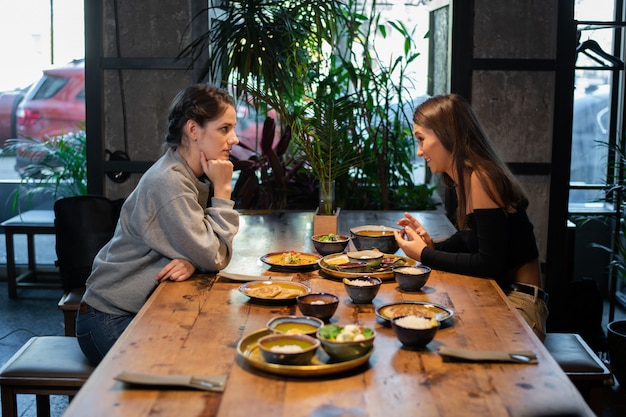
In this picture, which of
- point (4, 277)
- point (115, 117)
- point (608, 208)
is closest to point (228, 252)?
point (115, 117)

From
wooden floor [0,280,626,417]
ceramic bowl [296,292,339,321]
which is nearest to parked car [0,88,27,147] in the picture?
wooden floor [0,280,626,417]

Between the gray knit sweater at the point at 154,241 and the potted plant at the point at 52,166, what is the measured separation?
306cm

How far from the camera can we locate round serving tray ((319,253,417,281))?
8.56 ft

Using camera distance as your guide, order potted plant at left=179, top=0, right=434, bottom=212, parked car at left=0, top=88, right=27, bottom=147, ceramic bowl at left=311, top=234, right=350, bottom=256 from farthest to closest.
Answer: parked car at left=0, top=88, right=27, bottom=147 < potted plant at left=179, top=0, right=434, bottom=212 < ceramic bowl at left=311, top=234, right=350, bottom=256

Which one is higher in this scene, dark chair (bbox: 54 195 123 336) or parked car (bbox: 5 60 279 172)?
parked car (bbox: 5 60 279 172)

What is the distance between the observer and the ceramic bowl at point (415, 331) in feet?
6.18

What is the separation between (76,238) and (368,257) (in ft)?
4.21

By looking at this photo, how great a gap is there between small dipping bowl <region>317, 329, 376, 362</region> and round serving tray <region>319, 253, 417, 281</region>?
0.81 m

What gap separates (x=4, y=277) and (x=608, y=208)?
14.1 ft

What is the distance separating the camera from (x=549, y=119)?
4723mm

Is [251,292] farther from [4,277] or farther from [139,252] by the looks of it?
[4,277]

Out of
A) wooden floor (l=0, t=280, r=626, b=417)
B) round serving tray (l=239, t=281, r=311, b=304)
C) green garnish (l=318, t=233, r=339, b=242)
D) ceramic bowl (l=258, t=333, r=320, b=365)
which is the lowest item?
wooden floor (l=0, t=280, r=626, b=417)

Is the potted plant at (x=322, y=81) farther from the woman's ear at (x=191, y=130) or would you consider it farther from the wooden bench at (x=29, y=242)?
Result: the wooden bench at (x=29, y=242)

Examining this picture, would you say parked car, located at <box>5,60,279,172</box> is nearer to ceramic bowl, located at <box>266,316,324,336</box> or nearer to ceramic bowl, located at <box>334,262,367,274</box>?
ceramic bowl, located at <box>334,262,367,274</box>
